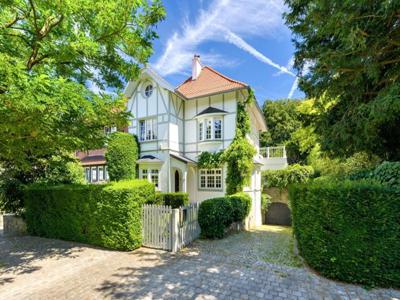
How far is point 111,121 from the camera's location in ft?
22.8

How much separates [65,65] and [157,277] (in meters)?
6.79

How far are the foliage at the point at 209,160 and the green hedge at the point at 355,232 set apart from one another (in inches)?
354

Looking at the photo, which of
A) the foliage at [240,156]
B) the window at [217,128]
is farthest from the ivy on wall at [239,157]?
the window at [217,128]

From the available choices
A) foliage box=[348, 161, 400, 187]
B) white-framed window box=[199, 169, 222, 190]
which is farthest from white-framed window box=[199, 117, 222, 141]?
foliage box=[348, 161, 400, 187]

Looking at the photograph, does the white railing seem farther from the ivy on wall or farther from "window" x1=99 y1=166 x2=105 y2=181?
"window" x1=99 y1=166 x2=105 y2=181

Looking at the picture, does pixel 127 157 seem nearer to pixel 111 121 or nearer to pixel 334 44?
pixel 111 121

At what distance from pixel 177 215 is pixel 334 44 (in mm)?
7300

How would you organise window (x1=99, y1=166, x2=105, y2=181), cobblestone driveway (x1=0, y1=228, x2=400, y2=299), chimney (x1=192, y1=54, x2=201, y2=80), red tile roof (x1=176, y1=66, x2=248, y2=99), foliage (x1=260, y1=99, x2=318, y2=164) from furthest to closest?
1. foliage (x1=260, y1=99, x2=318, y2=164)
2. window (x1=99, y1=166, x2=105, y2=181)
3. chimney (x1=192, y1=54, x2=201, y2=80)
4. red tile roof (x1=176, y1=66, x2=248, y2=99)
5. cobblestone driveway (x1=0, y1=228, x2=400, y2=299)

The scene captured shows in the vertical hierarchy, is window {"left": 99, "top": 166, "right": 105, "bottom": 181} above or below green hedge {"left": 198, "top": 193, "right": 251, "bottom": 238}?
above

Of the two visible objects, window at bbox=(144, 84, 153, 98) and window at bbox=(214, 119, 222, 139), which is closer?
window at bbox=(214, 119, 222, 139)

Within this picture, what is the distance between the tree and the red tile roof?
658cm

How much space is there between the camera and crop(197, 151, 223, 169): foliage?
14.1 meters

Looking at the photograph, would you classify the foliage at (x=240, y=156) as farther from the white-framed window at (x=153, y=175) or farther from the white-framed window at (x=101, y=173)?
the white-framed window at (x=101, y=173)

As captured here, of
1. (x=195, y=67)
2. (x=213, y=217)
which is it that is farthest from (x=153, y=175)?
(x=195, y=67)
